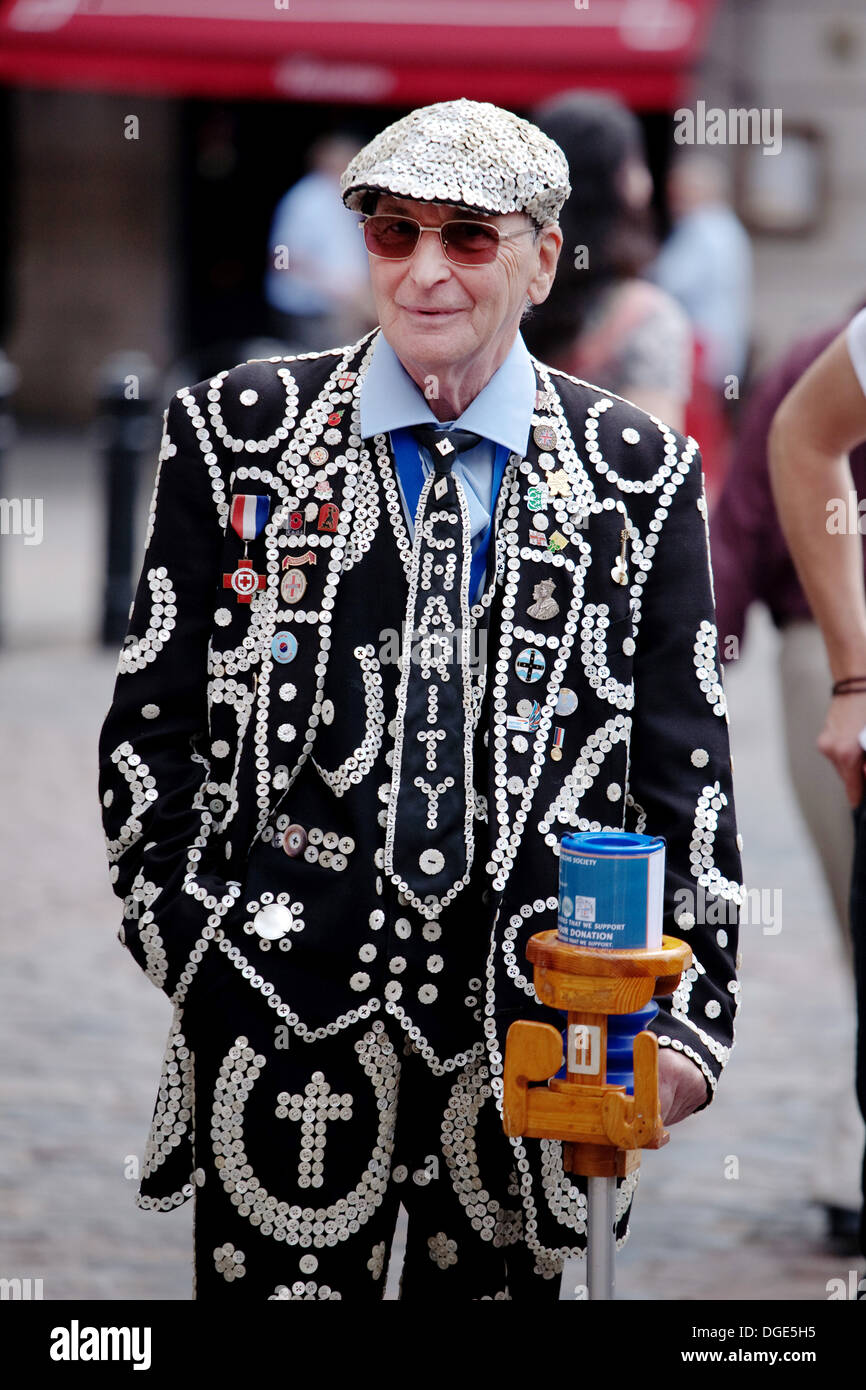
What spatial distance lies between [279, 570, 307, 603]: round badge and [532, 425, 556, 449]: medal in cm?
33

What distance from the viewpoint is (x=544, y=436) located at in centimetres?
258

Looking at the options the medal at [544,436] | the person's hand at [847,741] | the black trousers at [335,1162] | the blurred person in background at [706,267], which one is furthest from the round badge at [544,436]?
the blurred person in background at [706,267]

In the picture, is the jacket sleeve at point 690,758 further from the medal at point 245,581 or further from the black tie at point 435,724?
the medal at point 245,581

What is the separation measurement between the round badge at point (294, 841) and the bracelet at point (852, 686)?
1120 millimetres

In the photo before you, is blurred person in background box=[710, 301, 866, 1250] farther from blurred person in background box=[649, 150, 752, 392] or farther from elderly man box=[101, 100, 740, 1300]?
blurred person in background box=[649, 150, 752, 392]

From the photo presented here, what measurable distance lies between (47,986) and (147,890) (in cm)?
339

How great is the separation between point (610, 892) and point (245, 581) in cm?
62

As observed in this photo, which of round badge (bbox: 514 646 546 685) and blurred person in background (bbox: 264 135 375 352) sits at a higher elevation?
blurred person in background (bbox: 264 135 375 352)

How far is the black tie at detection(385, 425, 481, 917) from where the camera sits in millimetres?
2463

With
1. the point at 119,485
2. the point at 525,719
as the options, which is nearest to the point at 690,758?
the point at 525,719

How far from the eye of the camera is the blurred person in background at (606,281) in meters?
4.67

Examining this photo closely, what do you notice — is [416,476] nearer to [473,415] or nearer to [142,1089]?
[473,415]

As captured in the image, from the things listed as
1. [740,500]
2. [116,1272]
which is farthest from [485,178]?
[116,1272]

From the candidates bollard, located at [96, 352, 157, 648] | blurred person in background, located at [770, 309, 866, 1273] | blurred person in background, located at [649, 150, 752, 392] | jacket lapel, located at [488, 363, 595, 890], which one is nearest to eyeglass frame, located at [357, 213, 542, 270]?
jacket lapel, located at [488, 363, 595, 890]
